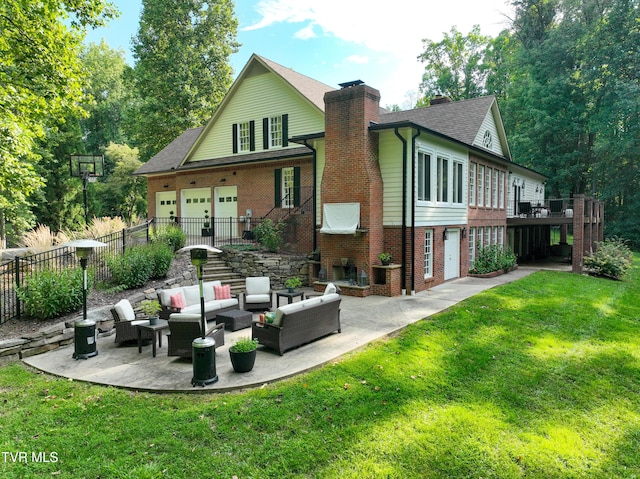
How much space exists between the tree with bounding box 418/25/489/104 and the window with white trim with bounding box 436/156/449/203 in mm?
28240

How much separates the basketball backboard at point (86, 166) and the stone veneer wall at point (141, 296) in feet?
17.5

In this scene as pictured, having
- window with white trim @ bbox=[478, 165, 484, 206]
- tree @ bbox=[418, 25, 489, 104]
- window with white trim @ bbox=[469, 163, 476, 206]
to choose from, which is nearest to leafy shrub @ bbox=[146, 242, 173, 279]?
window with white trim @ bbox=[469, 163, 476, 206]

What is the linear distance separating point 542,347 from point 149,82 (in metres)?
30.5

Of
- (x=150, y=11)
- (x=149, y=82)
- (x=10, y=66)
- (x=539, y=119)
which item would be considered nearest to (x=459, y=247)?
(x=10, y=66)

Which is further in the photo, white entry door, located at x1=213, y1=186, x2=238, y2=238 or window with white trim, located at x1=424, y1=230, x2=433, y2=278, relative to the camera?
white entry door, located at x1=213, y1=186, x2=238, y2=238

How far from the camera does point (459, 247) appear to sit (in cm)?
1634

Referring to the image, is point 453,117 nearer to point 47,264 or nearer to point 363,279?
point 363,279

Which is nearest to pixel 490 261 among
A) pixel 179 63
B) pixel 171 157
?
pixel 171 157

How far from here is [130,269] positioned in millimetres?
10047

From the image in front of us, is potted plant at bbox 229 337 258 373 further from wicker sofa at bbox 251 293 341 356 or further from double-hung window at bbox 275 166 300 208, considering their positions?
double-hung window at bbox 275 166 300 208

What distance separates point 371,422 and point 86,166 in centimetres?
1334

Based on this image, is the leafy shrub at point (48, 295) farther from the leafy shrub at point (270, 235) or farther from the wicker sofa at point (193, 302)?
the leafy shrub at point (270, 235)

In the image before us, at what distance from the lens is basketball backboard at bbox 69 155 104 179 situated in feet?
44.8

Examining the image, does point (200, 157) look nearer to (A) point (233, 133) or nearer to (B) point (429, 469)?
(A) point (233, 133)
